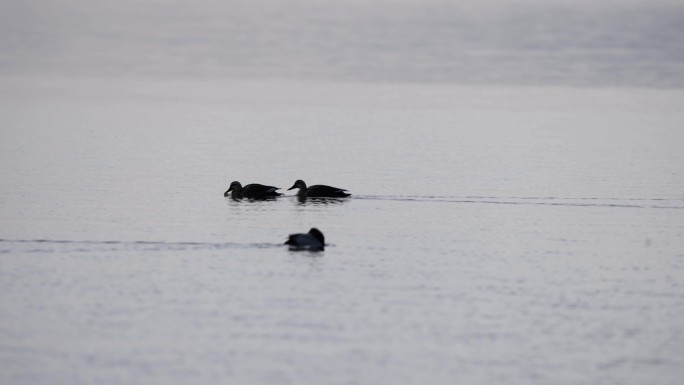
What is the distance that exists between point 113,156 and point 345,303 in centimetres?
1919

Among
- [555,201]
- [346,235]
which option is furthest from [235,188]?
[555,201]

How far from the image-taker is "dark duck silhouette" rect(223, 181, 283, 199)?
2731cm

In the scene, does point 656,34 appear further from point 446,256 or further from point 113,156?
point 446,256

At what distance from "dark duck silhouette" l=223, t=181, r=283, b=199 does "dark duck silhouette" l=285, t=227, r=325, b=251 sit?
626 cm

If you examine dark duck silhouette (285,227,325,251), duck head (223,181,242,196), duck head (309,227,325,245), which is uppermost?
duck head (223,181,242,196)

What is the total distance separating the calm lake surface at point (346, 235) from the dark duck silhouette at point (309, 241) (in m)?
0.32

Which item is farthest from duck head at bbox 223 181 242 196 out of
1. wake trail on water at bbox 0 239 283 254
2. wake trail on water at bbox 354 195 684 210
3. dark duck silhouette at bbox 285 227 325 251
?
dark duck silhouette at bbox 285 227 325 251

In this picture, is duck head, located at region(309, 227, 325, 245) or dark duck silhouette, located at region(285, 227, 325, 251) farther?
duck head, located at region(309, 227, 325, 245)

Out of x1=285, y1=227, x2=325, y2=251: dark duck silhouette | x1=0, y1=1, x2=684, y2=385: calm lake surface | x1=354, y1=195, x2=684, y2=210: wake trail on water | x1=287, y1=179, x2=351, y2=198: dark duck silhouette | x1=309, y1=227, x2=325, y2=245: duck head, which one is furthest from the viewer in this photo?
x1=287, y1=179, x2=351, y2=198: dark duck silhouette

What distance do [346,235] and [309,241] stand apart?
2076mm

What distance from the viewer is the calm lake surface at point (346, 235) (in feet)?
49.0

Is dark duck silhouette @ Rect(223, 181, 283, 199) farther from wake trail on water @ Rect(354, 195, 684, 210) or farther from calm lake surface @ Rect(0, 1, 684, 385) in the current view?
wake trail on water @ Rect(354, 195, 684, 210)

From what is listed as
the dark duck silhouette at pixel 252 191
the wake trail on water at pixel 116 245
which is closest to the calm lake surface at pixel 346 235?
the wake trail on water at pixel 116 245

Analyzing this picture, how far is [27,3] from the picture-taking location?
424ft
